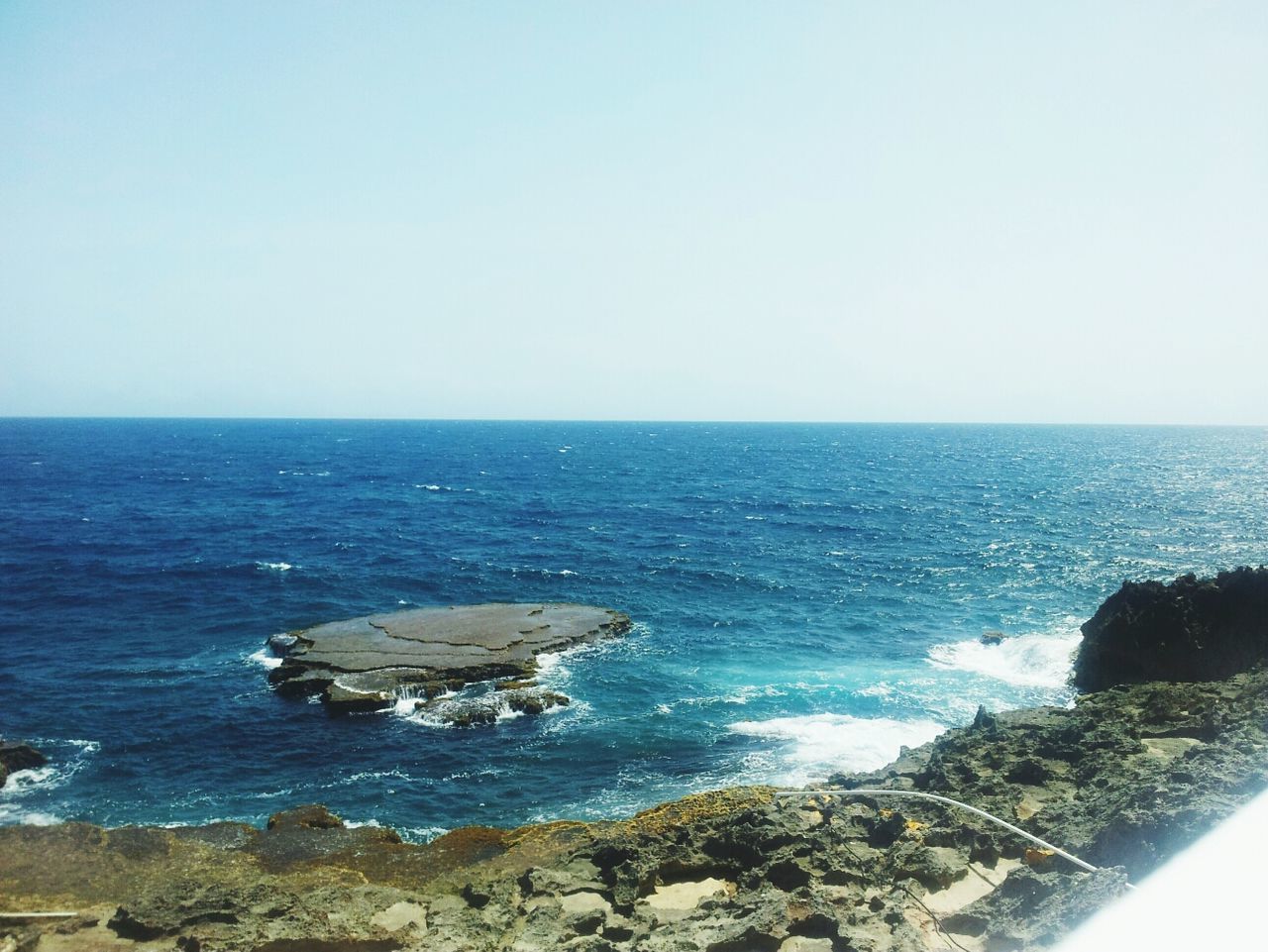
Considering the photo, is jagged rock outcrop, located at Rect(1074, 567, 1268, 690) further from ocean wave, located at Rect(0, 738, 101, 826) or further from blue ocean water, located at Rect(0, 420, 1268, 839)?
ocean wave, located at Rect(0, 738, 101, 826)

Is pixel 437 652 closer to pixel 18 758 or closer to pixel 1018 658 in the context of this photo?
pixel 18 758

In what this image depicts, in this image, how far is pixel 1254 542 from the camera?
68.6 m

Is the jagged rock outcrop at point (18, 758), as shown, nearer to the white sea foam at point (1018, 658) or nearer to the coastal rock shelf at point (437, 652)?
the coastal rock shelf at point (437, 652)

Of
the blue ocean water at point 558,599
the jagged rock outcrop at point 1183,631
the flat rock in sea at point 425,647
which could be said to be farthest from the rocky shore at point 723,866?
the flat rock in sea at point 425,647

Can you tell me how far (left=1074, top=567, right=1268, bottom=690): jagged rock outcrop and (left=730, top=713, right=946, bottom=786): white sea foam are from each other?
11392 mm

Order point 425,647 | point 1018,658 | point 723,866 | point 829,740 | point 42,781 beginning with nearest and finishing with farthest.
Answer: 1. point 723,866
2. point 42,781
3. point 829,740
4. point 425,647
5. point 1018,658

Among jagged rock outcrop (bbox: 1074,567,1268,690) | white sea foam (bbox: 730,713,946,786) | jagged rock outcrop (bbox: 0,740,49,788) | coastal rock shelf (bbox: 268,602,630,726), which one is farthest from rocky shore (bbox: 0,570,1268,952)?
coastal rock shelf (bbox: 268,602,630,726)

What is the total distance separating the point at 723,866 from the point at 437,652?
87.7ft

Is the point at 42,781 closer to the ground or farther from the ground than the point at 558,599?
closer to the ground

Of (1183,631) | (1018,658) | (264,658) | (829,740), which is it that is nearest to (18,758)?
(264,658)

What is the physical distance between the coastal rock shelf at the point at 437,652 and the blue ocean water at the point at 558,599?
152cm

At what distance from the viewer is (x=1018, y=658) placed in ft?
137

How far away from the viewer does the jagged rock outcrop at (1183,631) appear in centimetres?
3309

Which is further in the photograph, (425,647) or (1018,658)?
(1018,658)
